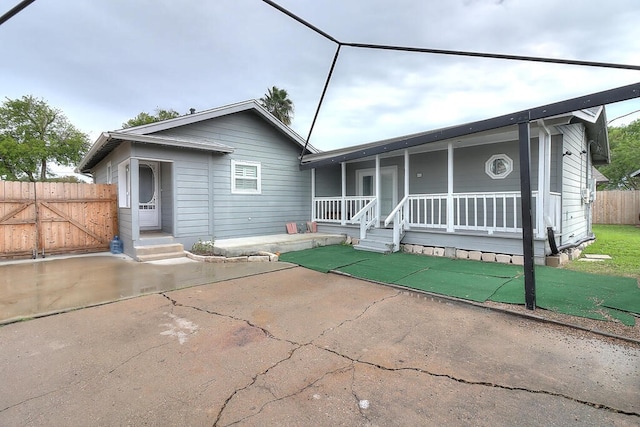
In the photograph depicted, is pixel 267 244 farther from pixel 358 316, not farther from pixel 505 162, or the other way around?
pixel 505 162

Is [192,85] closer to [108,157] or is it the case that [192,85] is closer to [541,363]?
[108,157]

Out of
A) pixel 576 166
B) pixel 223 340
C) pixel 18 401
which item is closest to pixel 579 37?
pixel 576 166

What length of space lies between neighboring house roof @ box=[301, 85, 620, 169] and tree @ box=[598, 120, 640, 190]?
1488 cm

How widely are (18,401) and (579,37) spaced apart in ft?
32.5

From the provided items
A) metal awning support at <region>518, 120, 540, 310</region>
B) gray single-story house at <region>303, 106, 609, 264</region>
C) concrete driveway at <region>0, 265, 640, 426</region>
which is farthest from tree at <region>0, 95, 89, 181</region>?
metal awning support at <region>518, 120, 540, 310</region>

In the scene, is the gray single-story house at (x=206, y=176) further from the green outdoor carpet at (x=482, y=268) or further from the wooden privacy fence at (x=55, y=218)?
the green outdoor carpet at (x=482, y=268)

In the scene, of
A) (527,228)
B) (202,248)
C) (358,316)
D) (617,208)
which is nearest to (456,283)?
(527,228)

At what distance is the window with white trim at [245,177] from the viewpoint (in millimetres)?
9336

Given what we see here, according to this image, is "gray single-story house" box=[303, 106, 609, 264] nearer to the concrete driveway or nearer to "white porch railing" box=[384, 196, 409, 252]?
"white porch railing" box=[384, 196, 409, 252]

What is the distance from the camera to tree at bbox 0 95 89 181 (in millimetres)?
20688

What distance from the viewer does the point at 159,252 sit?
25.2ft

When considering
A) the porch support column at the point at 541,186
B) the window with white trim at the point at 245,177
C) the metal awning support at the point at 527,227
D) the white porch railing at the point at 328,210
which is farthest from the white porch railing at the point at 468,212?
the metal awning support at the point at 527,227

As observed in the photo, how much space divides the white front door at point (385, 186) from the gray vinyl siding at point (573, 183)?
4.60 m

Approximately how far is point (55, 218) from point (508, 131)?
1164 centimetres
